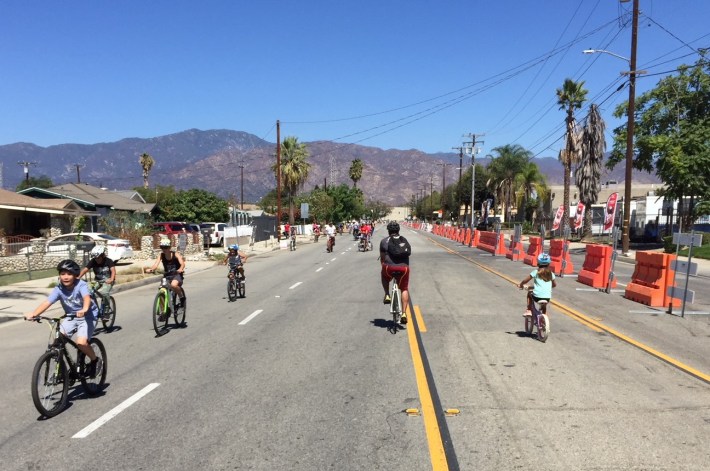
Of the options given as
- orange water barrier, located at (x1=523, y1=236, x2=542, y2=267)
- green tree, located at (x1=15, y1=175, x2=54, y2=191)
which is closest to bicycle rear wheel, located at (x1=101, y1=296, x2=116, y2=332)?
orange water barrier, located at (x1=523, y1=236, x2=542, y2=267)

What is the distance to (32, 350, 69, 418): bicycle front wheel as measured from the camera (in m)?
5.69

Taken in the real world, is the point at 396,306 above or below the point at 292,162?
below

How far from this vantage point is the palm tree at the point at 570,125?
50469 mm

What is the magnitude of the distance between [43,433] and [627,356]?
24.1ft

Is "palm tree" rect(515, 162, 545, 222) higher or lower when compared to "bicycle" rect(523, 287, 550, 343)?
higher

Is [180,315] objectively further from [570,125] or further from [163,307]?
[570,125]

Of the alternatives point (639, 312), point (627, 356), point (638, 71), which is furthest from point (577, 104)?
point (627, 356)

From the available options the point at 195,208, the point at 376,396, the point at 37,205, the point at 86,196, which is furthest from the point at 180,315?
the point at 195,208

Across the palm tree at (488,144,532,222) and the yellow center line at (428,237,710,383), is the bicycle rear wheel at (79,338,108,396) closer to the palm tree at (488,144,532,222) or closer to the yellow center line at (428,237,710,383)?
the yellow center line at (428,237,710,383)

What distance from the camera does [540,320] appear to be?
30.1 ft

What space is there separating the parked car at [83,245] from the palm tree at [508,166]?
209 feet

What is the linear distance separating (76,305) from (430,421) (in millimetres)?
4113

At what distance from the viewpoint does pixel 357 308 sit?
12.8 metres

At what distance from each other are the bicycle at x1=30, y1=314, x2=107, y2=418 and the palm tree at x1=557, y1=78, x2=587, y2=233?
48.4 metres
